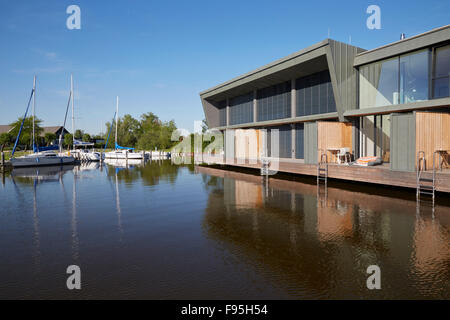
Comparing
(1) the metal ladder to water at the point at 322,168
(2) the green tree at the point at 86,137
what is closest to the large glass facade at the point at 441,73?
(1) the metal ladder to water at the point at 322,168

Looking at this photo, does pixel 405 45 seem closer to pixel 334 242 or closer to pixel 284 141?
pixel 284 141

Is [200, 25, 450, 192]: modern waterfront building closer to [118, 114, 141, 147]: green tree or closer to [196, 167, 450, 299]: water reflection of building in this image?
[196, 167, 450, 299]: water reflection of building

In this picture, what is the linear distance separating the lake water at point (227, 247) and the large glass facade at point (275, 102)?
44.9ft

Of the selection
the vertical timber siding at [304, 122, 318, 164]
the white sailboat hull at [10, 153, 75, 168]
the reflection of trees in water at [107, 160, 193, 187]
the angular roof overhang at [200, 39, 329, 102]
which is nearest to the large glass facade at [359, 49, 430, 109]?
the angular roof overhang at [200, 39, 329, 102]

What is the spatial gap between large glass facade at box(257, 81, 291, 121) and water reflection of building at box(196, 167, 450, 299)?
1401cm

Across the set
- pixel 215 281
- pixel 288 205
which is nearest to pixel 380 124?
pixel 288 205

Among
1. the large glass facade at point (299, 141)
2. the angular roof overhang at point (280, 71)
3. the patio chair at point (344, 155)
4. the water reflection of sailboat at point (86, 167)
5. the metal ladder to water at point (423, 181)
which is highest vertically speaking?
the angular roof overhang at point (280, 71)

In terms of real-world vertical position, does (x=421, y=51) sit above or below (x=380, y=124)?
above

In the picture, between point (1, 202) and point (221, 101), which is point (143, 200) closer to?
point (1, 202)

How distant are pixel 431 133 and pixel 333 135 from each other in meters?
5.82

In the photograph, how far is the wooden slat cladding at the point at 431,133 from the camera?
12575mm

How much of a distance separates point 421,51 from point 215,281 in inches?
608

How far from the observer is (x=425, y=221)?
856cm

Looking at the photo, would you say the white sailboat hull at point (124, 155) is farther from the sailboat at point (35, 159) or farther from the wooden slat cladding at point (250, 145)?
the wooden slat cladding at point (250, 145)
